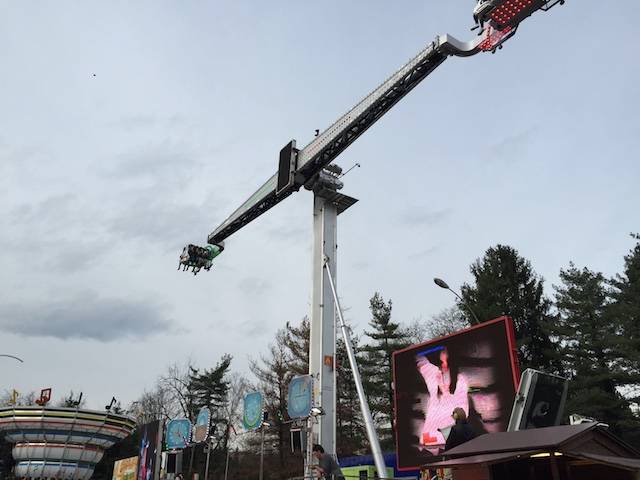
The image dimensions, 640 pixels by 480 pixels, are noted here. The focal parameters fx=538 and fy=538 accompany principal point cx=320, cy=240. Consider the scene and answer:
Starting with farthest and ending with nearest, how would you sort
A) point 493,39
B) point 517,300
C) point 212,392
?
point 212,392
point 517,300
point 493,39

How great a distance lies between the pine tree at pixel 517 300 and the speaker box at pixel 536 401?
111 feet

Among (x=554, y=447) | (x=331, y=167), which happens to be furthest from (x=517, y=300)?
(x=554, y=447)

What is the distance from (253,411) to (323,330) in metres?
5.38

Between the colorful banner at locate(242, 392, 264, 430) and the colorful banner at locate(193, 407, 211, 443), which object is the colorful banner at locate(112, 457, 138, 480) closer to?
the colorful banner at locate(193, 407, 211, 443)

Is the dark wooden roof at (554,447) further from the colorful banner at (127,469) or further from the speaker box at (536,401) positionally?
the colorful banner at (127,469)

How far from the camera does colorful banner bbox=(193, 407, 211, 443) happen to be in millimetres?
28922

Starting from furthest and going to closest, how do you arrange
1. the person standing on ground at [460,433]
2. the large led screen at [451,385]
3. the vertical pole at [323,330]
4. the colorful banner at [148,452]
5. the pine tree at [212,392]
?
the pine tree at [212,392] → the colorful banner at [148,452] → the vertical pole at [323,330] → the large led screen at [451,385] → the person standing on ground at [460,433]

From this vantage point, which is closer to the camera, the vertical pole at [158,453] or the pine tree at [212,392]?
the vertical pole at [158,453]

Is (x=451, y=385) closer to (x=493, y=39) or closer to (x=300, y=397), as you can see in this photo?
(x=300, y=397)

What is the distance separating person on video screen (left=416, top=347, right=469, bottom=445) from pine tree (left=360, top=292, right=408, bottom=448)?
24.7 m

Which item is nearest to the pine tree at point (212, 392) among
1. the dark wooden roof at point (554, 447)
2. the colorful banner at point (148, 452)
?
the colorful banner at point (148, 452)

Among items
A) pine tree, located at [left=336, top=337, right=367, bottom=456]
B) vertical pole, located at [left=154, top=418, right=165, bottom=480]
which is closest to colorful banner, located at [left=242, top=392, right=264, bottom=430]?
vertical pole, located at [left=154, top=418, right=165, bottom=480]

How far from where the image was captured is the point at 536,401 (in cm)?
1067

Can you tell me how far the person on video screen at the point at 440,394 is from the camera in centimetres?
2095
